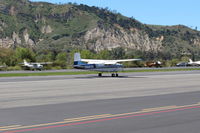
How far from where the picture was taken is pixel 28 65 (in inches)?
3529

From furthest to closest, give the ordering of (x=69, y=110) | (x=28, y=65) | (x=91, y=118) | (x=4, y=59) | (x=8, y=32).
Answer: (x=8, y=32)
(x=4, y=59)
(x=28, y=65)
(x=69, y=110)
(x=91, y=118)

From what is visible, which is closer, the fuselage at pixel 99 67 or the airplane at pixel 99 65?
the fuselage at pixel 99 67

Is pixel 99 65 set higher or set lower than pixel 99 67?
higher

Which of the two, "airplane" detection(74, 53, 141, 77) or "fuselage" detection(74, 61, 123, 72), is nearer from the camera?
"fuselage" detection(74, 61, 123, 72)

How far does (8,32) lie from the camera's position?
651ft

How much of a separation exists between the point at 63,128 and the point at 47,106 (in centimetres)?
641

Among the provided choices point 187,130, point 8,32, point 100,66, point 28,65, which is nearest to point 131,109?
point 187,130

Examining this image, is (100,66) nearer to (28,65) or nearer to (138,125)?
(28,65)

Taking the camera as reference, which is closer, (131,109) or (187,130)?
(187,130)

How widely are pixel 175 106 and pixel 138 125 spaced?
18.6ft

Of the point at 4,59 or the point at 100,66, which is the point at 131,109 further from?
the point at 4,59

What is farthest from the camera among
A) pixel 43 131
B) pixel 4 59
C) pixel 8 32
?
pixel 8 32

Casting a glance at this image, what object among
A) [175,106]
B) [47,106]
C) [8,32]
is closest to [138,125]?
[175,106]

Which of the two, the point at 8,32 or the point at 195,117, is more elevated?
the point at 8,32
